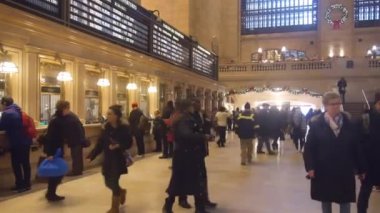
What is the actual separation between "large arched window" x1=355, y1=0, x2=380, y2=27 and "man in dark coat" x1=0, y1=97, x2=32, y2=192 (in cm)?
3368

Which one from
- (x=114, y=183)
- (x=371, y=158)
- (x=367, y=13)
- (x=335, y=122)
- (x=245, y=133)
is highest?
(x=367, y=13)

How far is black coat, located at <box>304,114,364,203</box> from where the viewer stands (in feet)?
12.8

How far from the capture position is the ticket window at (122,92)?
1155 centimetres

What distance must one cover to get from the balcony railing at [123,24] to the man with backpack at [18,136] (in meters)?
1.59

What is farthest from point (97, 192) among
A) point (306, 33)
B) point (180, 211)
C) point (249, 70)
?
point (306, 33)

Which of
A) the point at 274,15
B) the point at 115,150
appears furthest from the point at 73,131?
the point at 274,15

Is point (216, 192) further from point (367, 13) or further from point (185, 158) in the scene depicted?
point (367, 13)

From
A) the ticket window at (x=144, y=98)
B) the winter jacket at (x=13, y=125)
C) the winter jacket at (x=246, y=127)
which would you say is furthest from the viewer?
the ticket window at (x=144, y=98)

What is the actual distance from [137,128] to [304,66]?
20137mm

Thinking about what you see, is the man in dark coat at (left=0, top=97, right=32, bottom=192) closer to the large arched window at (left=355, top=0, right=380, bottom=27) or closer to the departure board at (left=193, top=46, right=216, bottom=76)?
the departure board at (left=193, top=46, right=216, bottom=76)

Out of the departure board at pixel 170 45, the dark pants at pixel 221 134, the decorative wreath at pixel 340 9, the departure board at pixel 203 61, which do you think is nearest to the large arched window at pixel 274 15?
the decorative wreath at pixel 340 9

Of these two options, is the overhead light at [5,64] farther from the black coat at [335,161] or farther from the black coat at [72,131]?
the black coat at [335,161]

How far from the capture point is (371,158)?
4.87m

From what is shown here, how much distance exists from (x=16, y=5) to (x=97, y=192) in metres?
3.08
